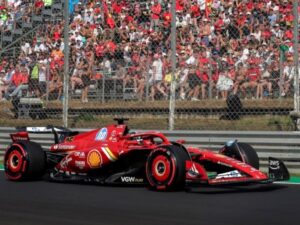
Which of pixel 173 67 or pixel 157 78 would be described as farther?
pixel 157 78

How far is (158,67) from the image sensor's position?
40.0 ft

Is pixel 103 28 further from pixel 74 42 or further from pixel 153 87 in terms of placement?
pixel 153 87

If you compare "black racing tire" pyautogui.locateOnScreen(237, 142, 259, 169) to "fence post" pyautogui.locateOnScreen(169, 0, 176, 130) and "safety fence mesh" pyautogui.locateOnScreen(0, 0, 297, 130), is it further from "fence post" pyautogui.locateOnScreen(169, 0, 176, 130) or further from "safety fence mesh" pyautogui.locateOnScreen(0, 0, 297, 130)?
"fence post" pyautogui.locateOnScreen(169, 0, 176, 130)

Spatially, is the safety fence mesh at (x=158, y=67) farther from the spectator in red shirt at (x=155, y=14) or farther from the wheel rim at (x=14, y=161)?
the wheel rim at (x=14, y=161)

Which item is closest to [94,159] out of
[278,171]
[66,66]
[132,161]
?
[132,161]

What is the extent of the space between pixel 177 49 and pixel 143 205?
5.16 m

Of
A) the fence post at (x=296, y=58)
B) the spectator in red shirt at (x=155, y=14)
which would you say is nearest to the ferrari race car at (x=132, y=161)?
the fence post at (x=296, y=58)

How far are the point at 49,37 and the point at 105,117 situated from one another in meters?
2.49

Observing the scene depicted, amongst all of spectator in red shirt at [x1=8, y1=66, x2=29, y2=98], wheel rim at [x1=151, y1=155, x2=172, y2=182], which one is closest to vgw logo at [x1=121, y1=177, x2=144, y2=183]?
wheel rim at [x1=151, y1=155, x2=172, y2=182]

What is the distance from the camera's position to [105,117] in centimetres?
1299

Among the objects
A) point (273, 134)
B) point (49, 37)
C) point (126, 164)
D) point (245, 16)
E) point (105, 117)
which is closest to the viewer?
point (126, 164)

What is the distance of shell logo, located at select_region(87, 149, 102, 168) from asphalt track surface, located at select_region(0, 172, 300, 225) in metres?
0.33

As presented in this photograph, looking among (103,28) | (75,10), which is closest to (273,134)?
(103,28)

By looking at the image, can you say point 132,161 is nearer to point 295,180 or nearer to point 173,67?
point 295,180
